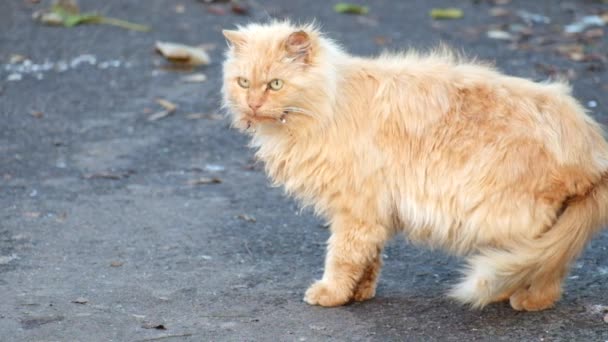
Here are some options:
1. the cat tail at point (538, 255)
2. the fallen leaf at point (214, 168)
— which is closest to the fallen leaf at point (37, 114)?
the fallen leaf at point (214, 168)

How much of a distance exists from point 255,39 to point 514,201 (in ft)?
4.60

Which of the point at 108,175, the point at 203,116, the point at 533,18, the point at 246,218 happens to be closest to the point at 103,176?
the point at 108,175

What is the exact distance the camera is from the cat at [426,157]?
4273mm

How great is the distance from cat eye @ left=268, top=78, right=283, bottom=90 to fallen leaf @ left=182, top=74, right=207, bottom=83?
172 inches

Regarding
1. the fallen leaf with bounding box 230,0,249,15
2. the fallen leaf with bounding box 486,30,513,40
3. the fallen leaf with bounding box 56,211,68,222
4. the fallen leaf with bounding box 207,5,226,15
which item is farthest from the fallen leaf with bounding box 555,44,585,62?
the fallen leaf with bounding box 56,211,68,222

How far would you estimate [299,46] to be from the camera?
4.50 m

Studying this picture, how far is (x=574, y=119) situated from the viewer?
4379 mm

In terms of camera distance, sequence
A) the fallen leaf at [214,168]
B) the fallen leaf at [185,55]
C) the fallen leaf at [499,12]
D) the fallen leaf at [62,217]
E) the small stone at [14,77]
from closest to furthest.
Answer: the fallen leaf at [62,217] < the fallen leaf at [214,168] < the small stone at [14,77] < the fallen leaf at [185,55] < the fallen leaf at [499,12]

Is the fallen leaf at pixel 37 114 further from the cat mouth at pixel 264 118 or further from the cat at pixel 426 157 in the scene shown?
the cat mouth at pixel 264 118

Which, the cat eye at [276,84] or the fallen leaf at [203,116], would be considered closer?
the cat eye at [276,84]

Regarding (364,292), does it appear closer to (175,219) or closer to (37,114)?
(175,219)

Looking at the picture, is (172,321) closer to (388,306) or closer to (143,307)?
(143,307)

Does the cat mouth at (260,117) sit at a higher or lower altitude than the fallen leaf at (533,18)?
higher

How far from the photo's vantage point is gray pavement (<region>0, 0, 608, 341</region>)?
443 centimetres
